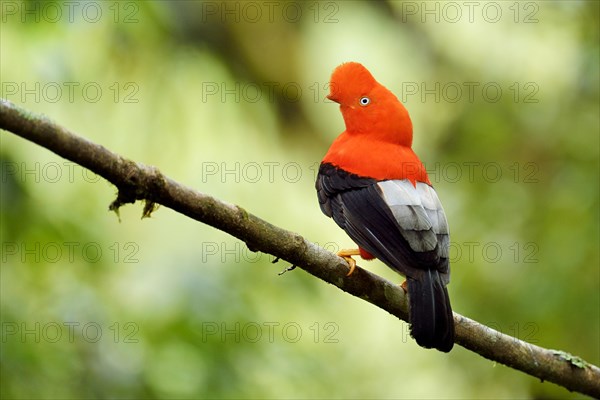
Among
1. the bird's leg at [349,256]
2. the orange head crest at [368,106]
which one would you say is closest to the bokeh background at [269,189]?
the bird's leg at [349,256]

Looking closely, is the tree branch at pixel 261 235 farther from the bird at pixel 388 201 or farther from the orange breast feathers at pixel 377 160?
the orange breast feathers at pixel 377 160

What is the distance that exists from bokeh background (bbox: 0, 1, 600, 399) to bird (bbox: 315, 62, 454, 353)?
100 centimetres

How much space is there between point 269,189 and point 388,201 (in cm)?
274

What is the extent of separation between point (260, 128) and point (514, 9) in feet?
7.76

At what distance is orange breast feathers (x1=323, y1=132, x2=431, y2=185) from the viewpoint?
12.0 ft

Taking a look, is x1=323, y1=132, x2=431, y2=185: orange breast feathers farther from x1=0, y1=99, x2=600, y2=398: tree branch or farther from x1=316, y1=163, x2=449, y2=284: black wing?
x1=0, y1=99, x2=600, y2=398: tree branch

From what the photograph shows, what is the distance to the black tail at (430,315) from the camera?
310 centimetres

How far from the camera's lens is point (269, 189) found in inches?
241

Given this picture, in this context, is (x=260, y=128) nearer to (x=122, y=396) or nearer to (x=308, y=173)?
(x=308, y=173)

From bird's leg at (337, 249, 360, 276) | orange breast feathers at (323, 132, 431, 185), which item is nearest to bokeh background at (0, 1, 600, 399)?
bird's leg at (337, 249, 360, 276)

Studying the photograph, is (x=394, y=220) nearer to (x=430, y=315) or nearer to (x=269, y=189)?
(x=430, y=315)

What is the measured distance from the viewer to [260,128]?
6.49 meters

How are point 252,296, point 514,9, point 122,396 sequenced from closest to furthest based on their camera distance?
point 122,396 < point 252,296 < point 514,9

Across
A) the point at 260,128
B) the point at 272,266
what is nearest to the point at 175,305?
the point at 272,266
